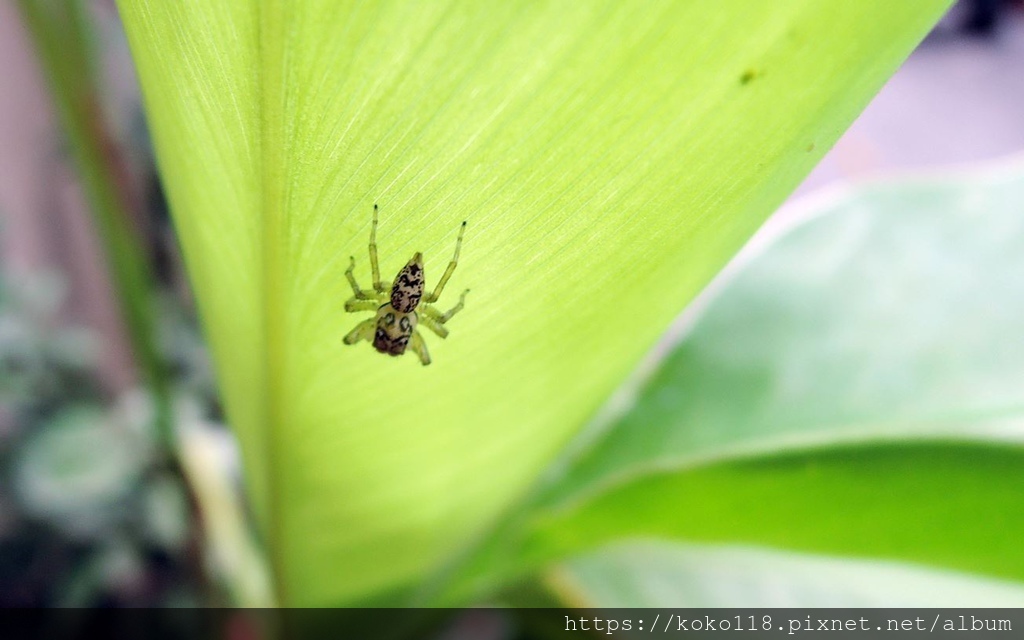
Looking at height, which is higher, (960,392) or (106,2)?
(106,2)

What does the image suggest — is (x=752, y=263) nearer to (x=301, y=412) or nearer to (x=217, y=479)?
(x=301, y=412)

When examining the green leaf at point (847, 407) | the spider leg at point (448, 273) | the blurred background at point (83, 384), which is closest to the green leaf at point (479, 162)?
the spider leg at point (448, 273)

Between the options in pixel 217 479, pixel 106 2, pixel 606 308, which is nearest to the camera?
pixel 606 308

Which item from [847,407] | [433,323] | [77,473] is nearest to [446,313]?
[433,323]

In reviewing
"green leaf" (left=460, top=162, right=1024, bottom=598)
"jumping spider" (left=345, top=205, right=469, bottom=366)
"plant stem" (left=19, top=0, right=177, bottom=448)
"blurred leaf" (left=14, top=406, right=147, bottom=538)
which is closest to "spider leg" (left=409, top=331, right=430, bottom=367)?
"jumping spider" (left=345, top=205, right=469, bottom=366)

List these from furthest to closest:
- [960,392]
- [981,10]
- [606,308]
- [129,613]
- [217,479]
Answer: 1. [981,10]
2. [129,613]
3. [217,479]
4. [960,392]
5. [606,308]

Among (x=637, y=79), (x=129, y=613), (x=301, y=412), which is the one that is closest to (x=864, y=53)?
(x=637, y=79)

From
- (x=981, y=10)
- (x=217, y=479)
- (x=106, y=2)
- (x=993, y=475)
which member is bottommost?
(x=993, y=475)

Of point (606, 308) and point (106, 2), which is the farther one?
point (106, 2)

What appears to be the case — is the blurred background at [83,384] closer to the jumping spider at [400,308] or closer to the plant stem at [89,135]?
the plant stem at [89,135]
